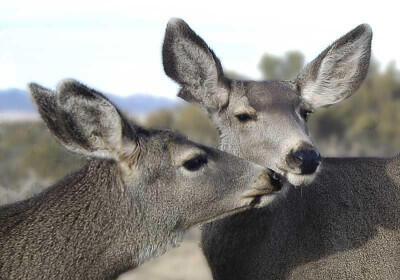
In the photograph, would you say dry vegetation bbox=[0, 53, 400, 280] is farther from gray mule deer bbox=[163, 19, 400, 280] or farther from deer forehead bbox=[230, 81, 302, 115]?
deer forehead bbox=[230, 81, 302, 115]

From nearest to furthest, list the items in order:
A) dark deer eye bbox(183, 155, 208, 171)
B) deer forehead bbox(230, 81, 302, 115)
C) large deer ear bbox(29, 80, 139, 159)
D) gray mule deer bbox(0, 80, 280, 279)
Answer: large deer ear bbox(29, 80, 139, 159)
gray mule deer bbox(0, 80, 280, 279)
dark deer eye bbox(183, 155, 208, 171)
deer forehead bbox(230, 81, 302, 115)

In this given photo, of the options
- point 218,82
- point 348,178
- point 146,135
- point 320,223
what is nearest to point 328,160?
point 348,178

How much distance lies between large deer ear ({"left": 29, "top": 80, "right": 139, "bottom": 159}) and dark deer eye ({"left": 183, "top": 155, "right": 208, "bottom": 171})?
1.75ft

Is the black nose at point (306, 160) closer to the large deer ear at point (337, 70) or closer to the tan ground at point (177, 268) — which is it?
the large deer ear at point (337, 70)

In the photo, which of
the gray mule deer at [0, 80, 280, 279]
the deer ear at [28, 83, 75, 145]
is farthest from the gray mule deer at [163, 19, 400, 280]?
the deer ear at [28, 83, 75, 145]

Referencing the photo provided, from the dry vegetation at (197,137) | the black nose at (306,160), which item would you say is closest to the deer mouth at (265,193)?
the black nose at (306,160)

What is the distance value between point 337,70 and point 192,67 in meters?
1.60

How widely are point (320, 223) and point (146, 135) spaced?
1883 millimetres

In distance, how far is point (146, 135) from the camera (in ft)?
23.3

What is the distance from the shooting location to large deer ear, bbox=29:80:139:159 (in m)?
6.33

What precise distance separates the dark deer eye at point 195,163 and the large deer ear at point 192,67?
129 centimetres

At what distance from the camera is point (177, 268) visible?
64.9ft

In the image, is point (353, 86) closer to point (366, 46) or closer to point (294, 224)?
point (366, 46)

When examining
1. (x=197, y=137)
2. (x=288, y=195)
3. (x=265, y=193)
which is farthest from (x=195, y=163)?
(x=197, y=137)
